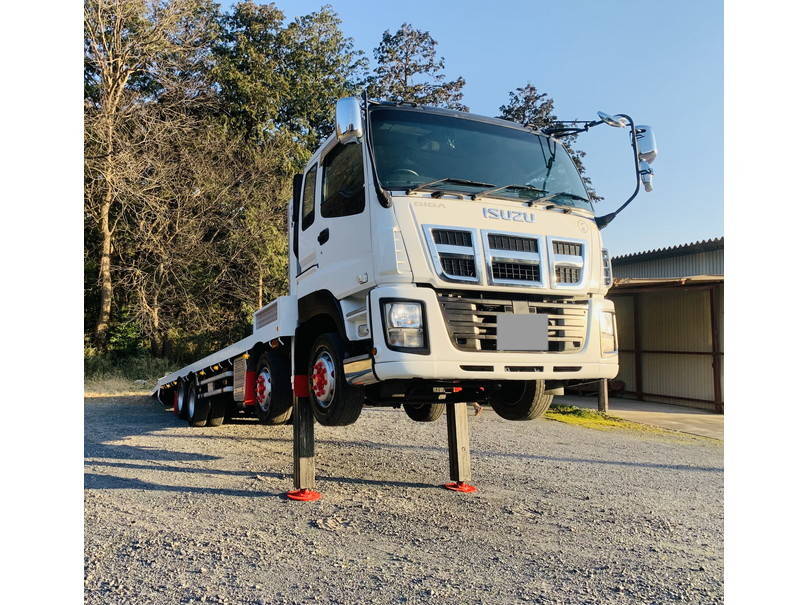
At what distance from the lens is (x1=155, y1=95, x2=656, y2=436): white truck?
380 cm

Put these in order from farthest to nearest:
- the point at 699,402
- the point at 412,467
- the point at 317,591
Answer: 1. the point at 699,402
2. the point at 412,467
3. the point at 317,591

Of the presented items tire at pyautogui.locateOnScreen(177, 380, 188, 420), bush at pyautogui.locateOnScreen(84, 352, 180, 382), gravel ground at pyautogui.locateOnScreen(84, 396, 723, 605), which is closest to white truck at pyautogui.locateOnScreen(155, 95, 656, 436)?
gravel ground at pyautogui.locateOnScreen(84, 396, 723, 605)

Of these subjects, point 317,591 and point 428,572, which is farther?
point 428,572

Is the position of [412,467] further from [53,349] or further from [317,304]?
[53,349]

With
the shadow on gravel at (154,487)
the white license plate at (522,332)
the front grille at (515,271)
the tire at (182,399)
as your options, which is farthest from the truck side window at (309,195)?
the tire at (182,399)

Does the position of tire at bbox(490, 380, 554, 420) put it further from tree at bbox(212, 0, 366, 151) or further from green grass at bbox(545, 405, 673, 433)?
tree at bbox(212, 0, 366, 151)

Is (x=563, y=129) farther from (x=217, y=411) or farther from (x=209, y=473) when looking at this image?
(x=217, y=411)

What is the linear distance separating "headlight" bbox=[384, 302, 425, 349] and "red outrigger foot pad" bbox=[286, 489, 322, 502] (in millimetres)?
2238

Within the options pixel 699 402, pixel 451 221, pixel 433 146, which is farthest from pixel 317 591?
pixel 699 402

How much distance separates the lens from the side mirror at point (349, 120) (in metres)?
3.73

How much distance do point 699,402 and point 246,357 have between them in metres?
10.6

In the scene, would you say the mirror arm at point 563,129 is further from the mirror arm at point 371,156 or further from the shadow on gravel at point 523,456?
the shadow on gravel at point 523,456

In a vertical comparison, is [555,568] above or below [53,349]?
below

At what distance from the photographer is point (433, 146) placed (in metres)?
4.24
